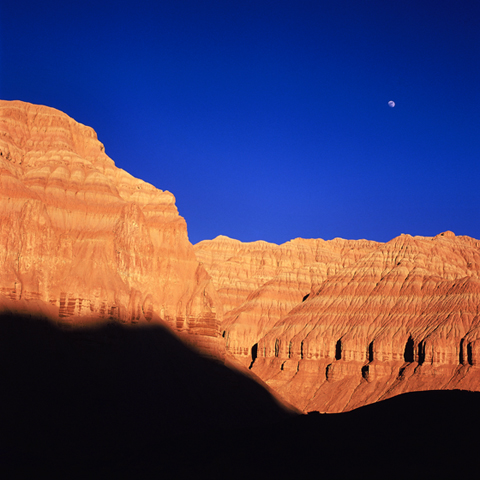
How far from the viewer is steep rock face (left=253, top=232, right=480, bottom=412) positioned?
4966 inches

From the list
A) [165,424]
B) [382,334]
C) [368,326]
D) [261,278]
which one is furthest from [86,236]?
[261,278]

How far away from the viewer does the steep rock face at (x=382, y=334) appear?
4966 inches

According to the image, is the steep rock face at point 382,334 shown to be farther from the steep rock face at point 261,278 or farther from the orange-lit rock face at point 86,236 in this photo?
the orange-lit rock face at point 86,236

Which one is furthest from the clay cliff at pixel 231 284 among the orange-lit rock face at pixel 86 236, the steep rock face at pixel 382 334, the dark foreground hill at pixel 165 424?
the dark foreground hill at pixel 165 424

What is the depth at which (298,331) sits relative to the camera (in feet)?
501

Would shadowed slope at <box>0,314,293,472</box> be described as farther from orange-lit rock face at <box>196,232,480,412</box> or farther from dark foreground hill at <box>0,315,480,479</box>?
orange-lit rock face at <box>196,232,480,412</box>

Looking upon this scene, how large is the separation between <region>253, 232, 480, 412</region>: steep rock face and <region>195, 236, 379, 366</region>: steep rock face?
5.39 m

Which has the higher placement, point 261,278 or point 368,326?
point 261,278

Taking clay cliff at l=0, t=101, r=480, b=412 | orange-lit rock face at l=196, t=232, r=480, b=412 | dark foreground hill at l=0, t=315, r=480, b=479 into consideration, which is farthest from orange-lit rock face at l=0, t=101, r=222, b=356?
orange-lit rock face at l=196, t=232, r=480, b=412

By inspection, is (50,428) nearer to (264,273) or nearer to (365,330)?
(365,330)

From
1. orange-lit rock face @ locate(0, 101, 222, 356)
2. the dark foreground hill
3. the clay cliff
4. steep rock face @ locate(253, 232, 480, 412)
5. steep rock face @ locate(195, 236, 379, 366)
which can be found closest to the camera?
the dark foreground hill

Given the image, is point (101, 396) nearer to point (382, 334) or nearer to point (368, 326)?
point (382, 334)

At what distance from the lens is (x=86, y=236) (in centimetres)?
7762

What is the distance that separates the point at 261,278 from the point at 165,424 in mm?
117998
